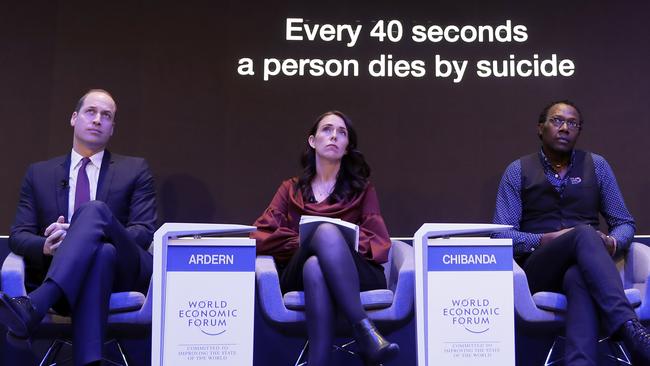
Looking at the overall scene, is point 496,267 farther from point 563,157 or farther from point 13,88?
point 13,88

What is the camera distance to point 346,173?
4.09 metres

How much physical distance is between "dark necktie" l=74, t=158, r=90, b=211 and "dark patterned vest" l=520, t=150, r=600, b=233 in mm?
2390

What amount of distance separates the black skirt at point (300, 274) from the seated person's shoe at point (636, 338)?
1.12 m

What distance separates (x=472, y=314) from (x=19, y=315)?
188 cm

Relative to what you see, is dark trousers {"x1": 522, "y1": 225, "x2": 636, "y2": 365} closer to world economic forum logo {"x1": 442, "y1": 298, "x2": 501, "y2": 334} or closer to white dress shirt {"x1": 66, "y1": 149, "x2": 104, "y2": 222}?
world economic forum logo {"x1": 442, "y1": 298, "x2": 501, "y2": 334}

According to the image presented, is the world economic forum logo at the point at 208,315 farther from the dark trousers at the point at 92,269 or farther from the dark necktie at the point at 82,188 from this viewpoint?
the dark necktie at the point at 82,188

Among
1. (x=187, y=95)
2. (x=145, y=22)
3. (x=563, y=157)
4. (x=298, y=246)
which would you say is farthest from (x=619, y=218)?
(x=145, y=22)

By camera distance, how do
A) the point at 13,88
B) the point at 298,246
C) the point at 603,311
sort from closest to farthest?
the point at 603,311 < the point at 298,246 < the point at 13,88

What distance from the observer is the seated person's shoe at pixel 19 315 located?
2803 mm

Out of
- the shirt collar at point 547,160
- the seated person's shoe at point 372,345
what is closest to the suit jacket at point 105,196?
the seated person's shoe at point 372,345

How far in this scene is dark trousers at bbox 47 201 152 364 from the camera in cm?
306

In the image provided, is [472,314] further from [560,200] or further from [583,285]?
[560,200]

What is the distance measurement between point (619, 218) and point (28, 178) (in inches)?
126

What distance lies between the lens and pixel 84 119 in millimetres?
4016
